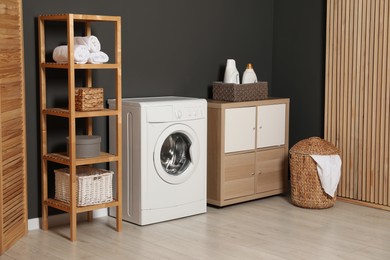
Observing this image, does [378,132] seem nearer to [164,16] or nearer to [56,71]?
[164,16]

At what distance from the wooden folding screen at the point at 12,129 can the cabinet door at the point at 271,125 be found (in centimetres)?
185

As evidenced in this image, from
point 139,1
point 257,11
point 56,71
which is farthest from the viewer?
point 257,11

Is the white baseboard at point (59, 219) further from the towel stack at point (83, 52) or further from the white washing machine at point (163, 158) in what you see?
the towel stack at point (83, 52)

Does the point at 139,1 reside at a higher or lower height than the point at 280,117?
higher

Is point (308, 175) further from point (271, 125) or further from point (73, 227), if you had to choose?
point (73, 227)

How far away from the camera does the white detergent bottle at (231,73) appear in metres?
5.16

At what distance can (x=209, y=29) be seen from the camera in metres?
5.35

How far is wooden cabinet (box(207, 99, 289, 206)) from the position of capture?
16.0 ft

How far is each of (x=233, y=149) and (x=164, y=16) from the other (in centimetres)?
113

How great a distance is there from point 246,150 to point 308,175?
0.51 metres

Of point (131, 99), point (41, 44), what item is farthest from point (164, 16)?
point (41, 44)

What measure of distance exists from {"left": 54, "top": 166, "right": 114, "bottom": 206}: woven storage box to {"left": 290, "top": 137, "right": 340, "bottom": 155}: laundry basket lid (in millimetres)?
1464

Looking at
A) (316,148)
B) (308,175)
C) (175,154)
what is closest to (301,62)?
(316,148)

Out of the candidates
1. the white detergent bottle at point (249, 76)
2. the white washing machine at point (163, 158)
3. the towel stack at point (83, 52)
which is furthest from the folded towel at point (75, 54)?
the white detergent bottle at point (249, 76)
